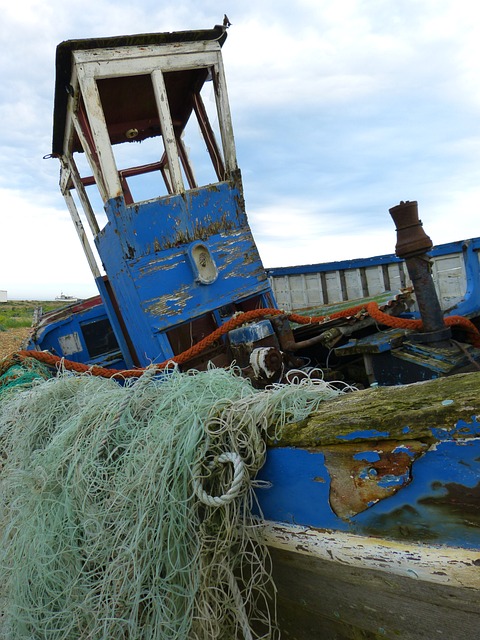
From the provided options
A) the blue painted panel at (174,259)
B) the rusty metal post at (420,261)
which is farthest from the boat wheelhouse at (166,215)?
the rusty metal post at (420,261)

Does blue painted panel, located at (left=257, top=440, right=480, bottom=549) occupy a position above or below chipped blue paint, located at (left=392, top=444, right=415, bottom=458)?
below

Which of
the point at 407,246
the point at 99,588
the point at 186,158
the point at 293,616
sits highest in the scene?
the point at 186,158

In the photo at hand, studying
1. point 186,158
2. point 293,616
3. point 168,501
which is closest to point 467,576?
point 293,616

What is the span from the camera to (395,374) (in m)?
3.03

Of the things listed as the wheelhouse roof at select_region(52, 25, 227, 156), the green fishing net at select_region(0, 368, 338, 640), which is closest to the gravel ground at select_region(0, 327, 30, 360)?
the wheelhouse roof at select_region(52, 25, 227, 156)

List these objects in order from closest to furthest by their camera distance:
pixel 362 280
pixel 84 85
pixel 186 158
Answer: pixel 84 85 → pixel 186 158 → pixel 362 280

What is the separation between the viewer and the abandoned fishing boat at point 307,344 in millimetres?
1453

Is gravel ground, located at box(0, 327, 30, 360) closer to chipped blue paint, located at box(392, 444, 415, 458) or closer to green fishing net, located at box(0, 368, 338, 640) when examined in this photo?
green fishing net, located at box(0, 368, 338, 640)

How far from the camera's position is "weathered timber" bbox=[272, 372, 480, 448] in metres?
1.37

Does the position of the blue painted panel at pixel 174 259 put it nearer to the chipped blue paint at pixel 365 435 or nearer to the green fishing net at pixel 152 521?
the green fishing net at pixel 152 521

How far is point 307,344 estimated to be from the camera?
3277mm

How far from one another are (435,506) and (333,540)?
394mm

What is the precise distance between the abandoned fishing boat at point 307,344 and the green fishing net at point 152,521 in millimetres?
122

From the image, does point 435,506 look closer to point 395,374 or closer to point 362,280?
point 395,374
